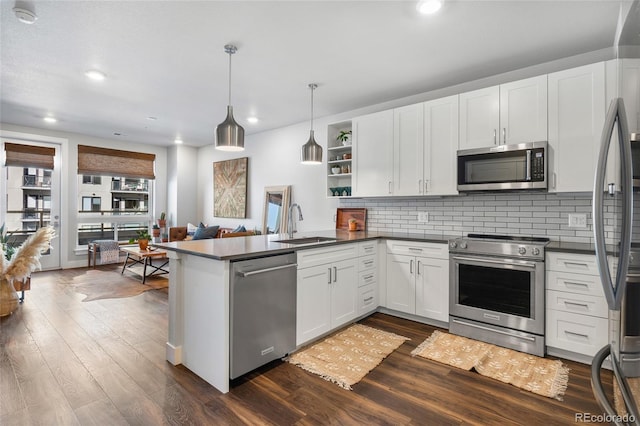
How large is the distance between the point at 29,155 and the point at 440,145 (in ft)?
22.7

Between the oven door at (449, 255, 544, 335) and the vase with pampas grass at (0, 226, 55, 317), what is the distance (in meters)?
4.53

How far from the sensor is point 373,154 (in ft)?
13.0

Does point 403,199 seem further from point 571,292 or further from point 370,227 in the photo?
point 571,292

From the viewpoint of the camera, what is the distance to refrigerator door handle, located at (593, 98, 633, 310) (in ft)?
3.16

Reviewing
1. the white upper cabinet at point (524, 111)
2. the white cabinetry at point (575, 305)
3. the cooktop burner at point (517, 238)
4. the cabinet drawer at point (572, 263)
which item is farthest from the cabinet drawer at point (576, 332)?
the white upper cabinet at point (524, 111)

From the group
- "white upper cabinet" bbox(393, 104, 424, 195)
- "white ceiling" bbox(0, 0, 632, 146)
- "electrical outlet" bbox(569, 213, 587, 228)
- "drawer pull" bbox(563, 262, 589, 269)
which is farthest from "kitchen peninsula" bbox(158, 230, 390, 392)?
"electrical outlet" bbox(569, 213, 587, 228)

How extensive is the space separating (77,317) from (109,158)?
429cm

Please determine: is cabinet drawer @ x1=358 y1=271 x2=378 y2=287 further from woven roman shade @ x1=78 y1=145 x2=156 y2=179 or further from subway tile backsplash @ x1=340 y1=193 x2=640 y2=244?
woven roman shade @ x1=78 y1=145 x2=156 y2=179

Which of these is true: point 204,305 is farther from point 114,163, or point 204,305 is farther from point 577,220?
point 114,163

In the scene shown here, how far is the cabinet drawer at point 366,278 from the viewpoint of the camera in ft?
11.1

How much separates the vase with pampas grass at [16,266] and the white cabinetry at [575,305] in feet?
17.0

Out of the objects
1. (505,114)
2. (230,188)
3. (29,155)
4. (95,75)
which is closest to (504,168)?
(505,114)

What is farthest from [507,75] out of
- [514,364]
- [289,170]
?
[289,170]

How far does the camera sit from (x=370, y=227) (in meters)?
4.43
